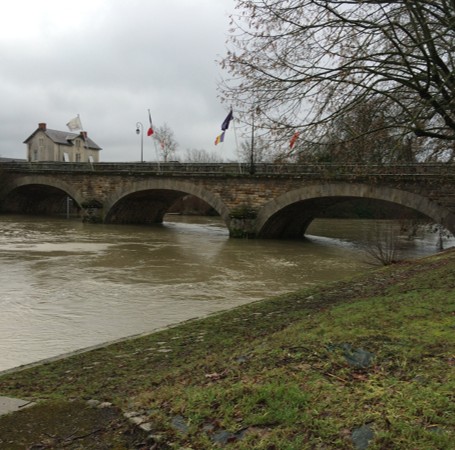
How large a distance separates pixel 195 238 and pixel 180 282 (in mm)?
15456

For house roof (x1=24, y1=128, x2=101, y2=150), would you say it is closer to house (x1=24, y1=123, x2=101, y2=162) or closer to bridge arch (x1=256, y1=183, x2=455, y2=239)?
house (x1=24, y1=123, x2=101, y2=162)

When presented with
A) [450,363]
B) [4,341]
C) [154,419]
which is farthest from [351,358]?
[4,341]

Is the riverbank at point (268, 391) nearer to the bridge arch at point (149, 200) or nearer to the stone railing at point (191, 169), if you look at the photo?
the stone railing at point (191, 169)

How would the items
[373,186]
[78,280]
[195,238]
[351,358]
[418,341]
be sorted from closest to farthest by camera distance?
1. [351,358]
2. [418,341]
3. [78,280]
4. [373,186]
5. [195,238]

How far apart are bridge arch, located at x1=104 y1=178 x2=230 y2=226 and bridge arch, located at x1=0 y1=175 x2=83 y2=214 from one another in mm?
3048

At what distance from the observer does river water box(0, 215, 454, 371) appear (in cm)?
851

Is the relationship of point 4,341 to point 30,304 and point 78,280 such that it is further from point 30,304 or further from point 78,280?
point 78,280

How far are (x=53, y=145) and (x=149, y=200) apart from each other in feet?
116

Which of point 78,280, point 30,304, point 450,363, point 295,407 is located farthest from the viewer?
point 78,280

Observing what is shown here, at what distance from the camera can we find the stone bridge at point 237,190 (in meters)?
23.2

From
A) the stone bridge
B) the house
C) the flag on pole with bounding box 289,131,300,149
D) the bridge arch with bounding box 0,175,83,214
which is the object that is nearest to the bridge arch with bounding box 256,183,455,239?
the stone bridge

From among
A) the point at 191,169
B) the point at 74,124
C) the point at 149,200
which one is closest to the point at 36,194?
the point at 74,124

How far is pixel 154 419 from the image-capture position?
333cm

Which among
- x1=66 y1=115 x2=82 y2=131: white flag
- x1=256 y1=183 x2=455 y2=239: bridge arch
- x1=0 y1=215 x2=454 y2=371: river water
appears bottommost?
x1=0 y1=215 x2=454 y2=371: river water
